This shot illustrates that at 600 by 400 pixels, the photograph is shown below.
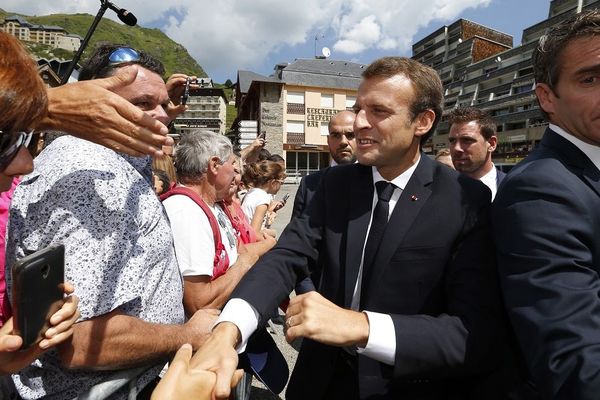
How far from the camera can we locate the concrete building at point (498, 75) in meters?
52.4

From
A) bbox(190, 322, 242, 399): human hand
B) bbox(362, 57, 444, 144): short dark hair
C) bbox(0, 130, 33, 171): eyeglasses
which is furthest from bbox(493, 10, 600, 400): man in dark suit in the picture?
bbox(0, 130, 33, 171): eyeglasses

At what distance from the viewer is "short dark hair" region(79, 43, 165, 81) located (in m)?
2.08

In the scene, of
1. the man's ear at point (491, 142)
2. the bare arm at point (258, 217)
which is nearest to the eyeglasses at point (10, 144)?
the bare arm at point (258, 217)

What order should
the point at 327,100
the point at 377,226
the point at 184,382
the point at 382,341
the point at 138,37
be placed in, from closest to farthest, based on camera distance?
the point at 184,382 < the point at 382,341 < the point at 377,226 < the point at 327,100 < the point at 138,37

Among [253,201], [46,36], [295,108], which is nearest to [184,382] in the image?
[253,201]

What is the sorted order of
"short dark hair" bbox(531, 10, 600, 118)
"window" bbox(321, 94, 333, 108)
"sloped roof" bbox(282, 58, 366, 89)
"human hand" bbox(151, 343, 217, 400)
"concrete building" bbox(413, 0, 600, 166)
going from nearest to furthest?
"human hand" bbox(151, 343, 217, 400)
"short dark hair" bbox(531, 10, 600, 118)
"sloped roof" bbox(282, 58, 366, 89)
"window" bbox(321, 94, 333, 108)
"concrete building" bbox(413, 0, 600, 166)

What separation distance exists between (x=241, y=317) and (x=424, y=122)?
→ 4.45ft

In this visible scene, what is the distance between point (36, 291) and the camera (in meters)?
1.20

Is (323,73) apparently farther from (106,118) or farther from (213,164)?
(106,118)

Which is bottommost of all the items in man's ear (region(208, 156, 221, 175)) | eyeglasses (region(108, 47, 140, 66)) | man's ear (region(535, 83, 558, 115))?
man's ear (region(208, 156, 221, 175))

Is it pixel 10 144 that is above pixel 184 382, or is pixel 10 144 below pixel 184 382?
above

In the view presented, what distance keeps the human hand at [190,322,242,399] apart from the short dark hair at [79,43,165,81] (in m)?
1.39

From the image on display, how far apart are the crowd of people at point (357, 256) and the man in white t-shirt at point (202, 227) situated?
0.52 meters

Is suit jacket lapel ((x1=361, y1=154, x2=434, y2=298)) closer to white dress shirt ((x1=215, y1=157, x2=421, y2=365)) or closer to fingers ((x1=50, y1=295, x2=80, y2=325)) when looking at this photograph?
white dress shirt ((x1=215, y1=157, x2=421, y2=365))
